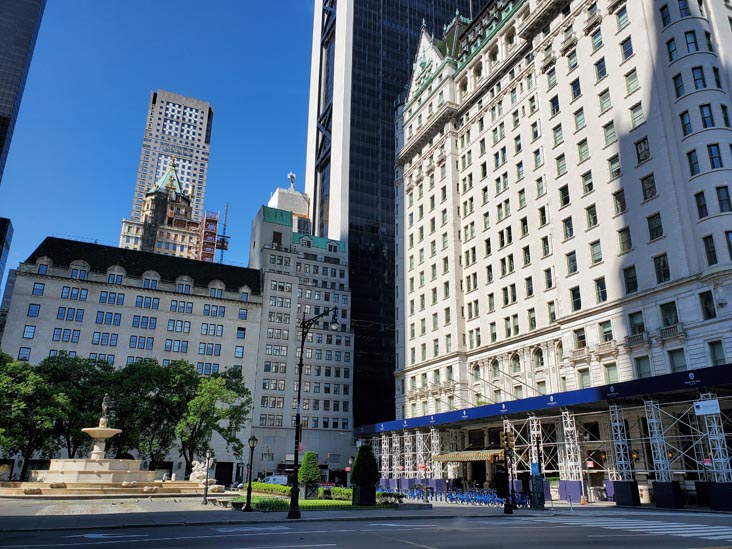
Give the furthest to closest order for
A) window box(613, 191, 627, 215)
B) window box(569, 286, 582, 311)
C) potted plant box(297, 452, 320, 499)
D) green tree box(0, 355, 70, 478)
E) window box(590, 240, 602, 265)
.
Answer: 1. green tree box(0, 355, 70, 478)
2. window box(569, 286, 582, 311)
3. window box(590, 240, 602, 265)
4. window box(613, 191, 627, 215)
5. potted plant box(297, 452, 320, 499)

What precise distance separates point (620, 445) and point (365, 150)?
10039 centimetres

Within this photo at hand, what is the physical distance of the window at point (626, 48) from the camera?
4908cm

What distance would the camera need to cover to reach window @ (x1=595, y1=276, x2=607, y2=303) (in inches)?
1886

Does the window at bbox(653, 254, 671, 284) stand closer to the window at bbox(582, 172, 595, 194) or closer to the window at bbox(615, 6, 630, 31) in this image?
the window at bbox(582, 172, 595, 194)

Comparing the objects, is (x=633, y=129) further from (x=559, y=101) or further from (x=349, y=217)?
(x=349, y=217)

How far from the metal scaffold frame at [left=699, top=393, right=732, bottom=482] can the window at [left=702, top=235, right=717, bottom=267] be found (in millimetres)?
10128

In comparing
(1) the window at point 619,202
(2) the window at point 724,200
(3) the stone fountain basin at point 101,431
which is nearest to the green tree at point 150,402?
(3) the stone fountain basin at point 101,431

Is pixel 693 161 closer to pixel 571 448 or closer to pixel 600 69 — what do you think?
pixel 600 69

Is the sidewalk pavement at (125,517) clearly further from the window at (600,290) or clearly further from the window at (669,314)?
the window at (600,290)

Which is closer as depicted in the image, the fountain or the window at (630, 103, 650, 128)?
the fountain

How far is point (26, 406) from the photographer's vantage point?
54469 millimetres

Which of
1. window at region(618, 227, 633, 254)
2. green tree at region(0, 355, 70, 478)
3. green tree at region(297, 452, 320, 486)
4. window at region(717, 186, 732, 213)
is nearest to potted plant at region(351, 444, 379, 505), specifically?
green tree at region(297, 452, 320, 486)

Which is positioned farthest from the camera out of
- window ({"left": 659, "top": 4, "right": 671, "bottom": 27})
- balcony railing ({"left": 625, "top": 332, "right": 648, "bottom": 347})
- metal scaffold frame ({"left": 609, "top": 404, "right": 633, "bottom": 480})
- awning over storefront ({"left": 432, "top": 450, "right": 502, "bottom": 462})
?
awning over storefront ({"left": 432, "top": 450, "right": 502, "bottom": 462})

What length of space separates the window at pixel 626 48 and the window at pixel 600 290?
1982 centimetres
